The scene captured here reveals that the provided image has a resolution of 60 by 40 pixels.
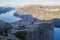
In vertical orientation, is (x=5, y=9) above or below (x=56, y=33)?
above

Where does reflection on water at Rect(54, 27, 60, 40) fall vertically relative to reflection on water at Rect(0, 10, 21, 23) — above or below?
below

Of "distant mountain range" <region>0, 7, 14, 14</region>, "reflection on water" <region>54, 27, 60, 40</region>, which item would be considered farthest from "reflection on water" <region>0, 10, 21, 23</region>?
"reflection on water" <region>54, 27, 60, 40</region>

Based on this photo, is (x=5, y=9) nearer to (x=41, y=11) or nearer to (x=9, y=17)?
(x=9, y=17)

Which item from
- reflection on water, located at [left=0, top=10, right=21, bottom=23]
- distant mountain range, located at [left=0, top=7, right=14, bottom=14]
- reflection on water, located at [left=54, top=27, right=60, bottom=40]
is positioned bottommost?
reflection on water, located at [left=54, top=27, right=60, bottom=40]

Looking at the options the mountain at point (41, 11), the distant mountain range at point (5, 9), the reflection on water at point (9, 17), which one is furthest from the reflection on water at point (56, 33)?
the distant mountain range at point (5, 9)

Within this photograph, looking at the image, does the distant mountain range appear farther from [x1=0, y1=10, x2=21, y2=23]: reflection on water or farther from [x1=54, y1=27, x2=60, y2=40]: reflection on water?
[x1=54, y1=27, x2=60, y2=40]: reflection on water

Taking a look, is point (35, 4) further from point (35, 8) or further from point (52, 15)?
point (52, 15)

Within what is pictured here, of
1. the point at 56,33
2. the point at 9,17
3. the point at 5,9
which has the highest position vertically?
the point at 5,9

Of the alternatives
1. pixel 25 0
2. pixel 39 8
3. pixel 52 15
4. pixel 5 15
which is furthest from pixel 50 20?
pixel 5 15

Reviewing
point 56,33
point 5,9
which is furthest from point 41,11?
point 5,9

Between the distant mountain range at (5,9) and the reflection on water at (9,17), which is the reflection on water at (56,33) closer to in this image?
the reflection on water at (9,17)
